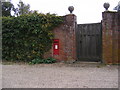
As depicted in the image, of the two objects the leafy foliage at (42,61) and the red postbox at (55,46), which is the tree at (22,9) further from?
the leafy foliage at (42,61)

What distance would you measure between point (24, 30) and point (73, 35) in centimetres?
314

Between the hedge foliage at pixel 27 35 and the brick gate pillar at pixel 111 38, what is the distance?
2.69 metres

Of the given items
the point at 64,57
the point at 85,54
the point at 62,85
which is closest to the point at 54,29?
the point at 64,57

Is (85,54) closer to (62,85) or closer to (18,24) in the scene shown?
(18,24)

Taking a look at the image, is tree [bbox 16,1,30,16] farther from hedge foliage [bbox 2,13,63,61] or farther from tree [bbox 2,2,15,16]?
hedge foliage [bbox 2,13,63,61]

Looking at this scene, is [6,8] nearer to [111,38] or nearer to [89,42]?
[89,42]

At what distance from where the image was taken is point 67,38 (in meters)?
9.48

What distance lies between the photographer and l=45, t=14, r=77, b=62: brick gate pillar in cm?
939

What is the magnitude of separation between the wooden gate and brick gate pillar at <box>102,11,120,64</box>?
60 centimetres

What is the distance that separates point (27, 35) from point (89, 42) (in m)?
3.87

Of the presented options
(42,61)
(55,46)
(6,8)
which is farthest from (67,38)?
(6,8)

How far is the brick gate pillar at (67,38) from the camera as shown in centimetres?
939

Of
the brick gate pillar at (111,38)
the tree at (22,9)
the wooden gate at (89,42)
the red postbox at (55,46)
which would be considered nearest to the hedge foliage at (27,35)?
the red postbox at (55,46)

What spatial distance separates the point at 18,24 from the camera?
393 inches
